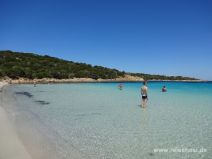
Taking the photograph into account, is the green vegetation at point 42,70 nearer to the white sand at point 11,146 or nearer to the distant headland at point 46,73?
the distant headland at point 46,73

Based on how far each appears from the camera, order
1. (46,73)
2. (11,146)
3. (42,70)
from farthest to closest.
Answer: (42,70), (46,73), (11,146)

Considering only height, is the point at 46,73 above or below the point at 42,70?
below

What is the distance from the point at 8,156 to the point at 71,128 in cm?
450

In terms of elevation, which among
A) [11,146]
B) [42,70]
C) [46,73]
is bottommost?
[11,146]

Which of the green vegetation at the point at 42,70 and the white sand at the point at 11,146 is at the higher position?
the green vegetation at the point at 42,70

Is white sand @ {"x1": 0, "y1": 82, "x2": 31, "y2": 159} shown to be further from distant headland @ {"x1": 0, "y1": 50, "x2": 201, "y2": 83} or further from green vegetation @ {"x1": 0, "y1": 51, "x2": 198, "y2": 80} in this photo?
green vegetation @ {"x1": 0, "y1": 51, "x2": 198, "y2": 80}

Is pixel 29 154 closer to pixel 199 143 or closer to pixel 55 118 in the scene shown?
pixel 199 143

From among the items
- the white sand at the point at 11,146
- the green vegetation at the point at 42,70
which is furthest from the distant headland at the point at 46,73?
the white sand at the point at 11,146

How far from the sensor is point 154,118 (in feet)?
44.5

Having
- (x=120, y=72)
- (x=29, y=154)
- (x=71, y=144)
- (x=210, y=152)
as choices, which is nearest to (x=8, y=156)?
(x=29, y=154)

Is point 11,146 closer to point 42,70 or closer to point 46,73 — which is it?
point 46,73

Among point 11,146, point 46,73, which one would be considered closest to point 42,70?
point 46,73

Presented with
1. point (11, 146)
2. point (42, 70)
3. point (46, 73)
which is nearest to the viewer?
point (11, 146)

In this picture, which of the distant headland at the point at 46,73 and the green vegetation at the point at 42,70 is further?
the green vegetation at the point at 42,70
